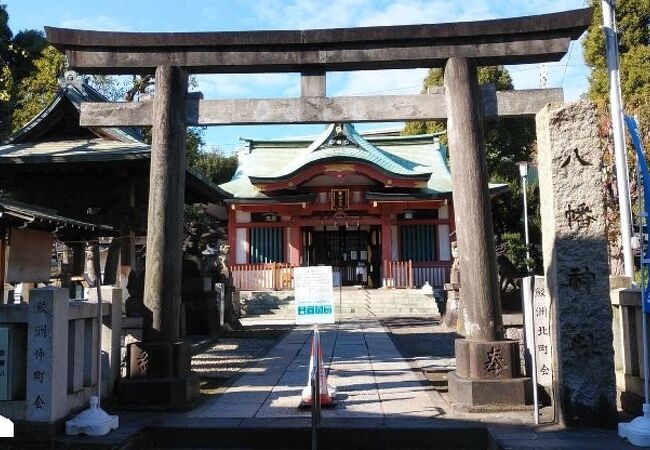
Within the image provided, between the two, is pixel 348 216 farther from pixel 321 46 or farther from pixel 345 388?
pixel 321 46

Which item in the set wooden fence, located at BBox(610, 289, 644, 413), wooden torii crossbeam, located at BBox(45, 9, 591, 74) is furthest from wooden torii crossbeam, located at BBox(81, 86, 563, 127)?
wooden fence, located at BBox(610, 289, 644, 413)

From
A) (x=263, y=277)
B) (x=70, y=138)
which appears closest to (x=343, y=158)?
(x=263, y=277)

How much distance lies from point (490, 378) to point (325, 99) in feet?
13.0

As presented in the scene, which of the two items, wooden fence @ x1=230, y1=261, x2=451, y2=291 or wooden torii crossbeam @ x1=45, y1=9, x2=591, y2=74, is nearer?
wooden torii crossbeam @ x1=45, y1=9, x2=591, y2=74

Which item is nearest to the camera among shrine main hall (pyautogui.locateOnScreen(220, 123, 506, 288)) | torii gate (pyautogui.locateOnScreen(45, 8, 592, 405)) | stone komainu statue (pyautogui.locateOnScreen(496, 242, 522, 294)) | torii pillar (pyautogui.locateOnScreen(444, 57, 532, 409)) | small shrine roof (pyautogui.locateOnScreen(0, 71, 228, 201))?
torii pillar (pyautogui.locateOnScreen(444, 57, 532, 409))

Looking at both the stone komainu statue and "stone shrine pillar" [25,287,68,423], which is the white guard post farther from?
the stone komainu statue

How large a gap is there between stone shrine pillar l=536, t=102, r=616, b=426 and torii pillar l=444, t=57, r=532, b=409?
59cm

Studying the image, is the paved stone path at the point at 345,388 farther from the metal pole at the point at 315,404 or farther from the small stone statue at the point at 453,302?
the small stone statue at the point at 453,302

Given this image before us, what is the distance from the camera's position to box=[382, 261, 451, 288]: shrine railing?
23.1 metres

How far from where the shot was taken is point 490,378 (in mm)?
6199

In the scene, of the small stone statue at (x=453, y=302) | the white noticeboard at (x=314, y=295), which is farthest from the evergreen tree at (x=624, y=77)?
the white noticeboard at (x=314, y=295)

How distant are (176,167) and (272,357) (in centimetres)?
513

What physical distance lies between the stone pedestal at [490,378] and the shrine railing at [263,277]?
17.1 meters

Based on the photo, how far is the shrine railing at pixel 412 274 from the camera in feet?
75.8
